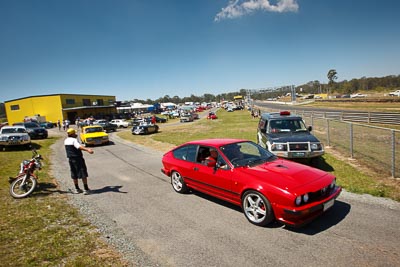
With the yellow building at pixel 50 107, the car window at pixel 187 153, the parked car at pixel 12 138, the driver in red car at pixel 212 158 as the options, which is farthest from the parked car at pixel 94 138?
the yellow building at pixel 50 107

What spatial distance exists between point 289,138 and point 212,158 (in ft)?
13.5

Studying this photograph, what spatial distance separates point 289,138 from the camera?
8.25m

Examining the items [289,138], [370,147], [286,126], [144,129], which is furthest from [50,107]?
[370,147]

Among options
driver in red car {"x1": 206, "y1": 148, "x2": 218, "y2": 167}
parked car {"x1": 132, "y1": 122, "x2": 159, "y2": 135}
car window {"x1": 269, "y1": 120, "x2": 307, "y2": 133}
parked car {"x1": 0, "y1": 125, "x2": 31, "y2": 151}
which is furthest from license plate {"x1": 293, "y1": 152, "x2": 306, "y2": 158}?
parked car {"x1": 132, "y1": 122, "x2": 159, "y2": 135}

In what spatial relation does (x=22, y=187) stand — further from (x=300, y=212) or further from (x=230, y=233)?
(x=300, y=212)

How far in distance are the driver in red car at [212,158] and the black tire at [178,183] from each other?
1.23m

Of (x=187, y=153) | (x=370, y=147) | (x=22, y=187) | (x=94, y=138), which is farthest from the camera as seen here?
(x=94, y=138)

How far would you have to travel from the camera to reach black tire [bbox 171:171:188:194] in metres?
6.22

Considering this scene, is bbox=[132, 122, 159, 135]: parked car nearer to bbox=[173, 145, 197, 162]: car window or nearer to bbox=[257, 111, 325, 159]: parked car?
bbox=[257, 111, 325, 159]: parked car

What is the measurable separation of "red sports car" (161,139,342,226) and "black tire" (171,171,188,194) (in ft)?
0.09

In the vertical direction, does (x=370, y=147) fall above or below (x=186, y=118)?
below

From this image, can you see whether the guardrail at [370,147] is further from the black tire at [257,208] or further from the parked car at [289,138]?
the black tire at [257,208]

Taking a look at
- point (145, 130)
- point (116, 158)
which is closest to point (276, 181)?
point (116, 158)

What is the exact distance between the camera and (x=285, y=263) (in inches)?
131
